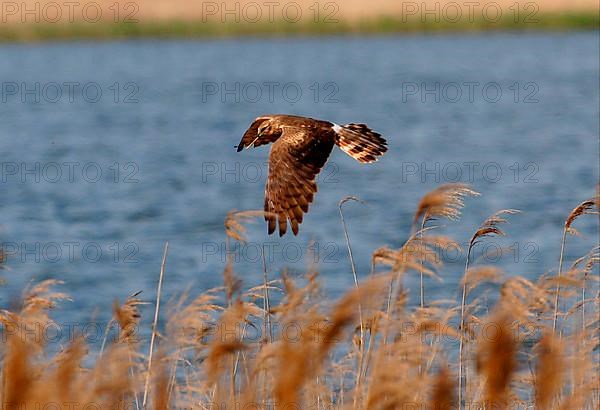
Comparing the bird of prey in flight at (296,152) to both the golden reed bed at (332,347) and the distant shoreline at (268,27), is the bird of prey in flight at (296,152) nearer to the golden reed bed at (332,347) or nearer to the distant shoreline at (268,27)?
the golden reed bed at (332,347)

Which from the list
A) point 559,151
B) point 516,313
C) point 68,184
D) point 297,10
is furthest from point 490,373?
point 297,10

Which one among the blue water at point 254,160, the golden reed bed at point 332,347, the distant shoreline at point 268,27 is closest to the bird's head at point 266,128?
the blue water at point 254,160

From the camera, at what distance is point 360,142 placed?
7.48m

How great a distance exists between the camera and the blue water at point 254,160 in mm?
13289

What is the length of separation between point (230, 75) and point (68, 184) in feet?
64.4

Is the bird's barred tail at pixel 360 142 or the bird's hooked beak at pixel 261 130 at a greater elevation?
the bird's hooked beak at pixel 261 130

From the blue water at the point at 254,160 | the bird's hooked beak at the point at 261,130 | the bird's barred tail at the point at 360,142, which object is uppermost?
the bird's hooked beak at the point at 261,130

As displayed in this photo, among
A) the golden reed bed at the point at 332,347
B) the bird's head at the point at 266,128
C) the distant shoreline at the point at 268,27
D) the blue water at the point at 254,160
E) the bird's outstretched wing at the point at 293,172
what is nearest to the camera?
the golden reed bed at the point at 332,347

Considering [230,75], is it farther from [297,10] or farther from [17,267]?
[17,267]

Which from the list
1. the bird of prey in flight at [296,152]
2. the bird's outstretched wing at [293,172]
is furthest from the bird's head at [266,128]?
the bird's outstretched wing at [293,172]

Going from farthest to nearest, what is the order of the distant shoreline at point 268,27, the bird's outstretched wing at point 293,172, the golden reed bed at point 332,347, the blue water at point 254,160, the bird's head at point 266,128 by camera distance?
the distant shoreline at point 268,27 < the blue water at point 254,160 < the bird's head at point 266,128 < the bird's outstretched wing at point 293,172 < the golden reed bed at point 332,347

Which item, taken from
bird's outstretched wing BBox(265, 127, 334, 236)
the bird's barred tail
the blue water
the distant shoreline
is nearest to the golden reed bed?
the blue water

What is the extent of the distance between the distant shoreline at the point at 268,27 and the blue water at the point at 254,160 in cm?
113

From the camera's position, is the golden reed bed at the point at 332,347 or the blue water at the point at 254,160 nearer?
the golden reed bed at the point at 332,347
